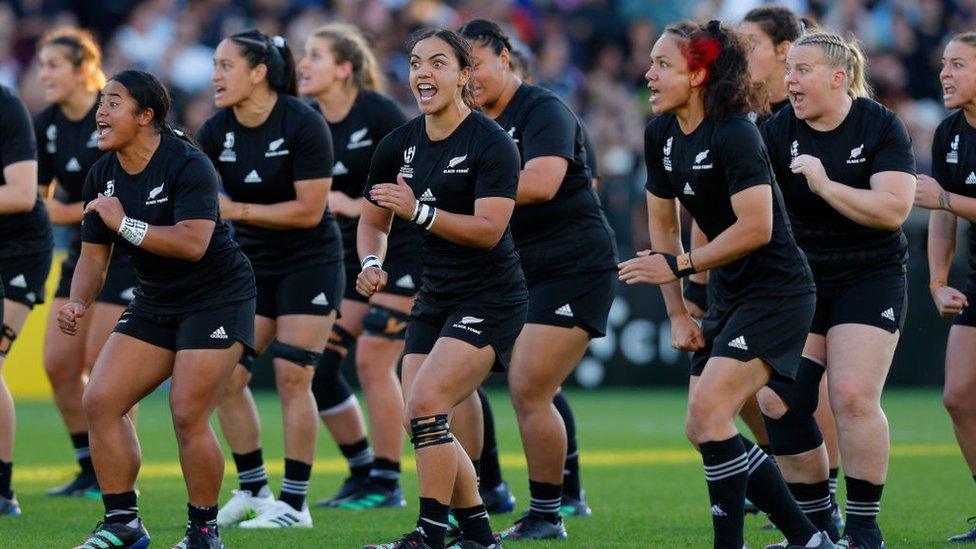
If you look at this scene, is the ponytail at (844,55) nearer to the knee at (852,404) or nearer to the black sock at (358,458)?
the knee at (852,404)

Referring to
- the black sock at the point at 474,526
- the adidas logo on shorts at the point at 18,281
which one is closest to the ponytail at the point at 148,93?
the black sock at the point at 474,526

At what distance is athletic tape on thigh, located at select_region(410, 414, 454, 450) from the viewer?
638cm

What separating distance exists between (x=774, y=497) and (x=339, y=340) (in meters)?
3.84

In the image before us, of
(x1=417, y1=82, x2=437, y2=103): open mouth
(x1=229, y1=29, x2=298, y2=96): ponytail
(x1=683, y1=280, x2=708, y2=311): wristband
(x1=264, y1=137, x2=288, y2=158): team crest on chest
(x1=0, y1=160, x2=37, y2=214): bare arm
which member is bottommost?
(x1=683, y1=280, x2=708, y2=311): wristband

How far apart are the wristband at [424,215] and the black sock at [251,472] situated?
270cm

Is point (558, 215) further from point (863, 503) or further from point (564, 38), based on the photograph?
point (564, 38)

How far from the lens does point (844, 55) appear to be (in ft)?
22.7

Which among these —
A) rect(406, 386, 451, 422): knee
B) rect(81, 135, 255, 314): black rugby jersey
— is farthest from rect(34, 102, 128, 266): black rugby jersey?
rect(406, 386, 451, 422): knee

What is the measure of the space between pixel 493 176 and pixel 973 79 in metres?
2.72

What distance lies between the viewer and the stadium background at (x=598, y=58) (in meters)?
16.7

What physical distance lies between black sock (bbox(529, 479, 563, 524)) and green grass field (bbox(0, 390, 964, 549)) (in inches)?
6.3

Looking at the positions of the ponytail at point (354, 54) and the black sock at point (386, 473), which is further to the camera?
the ponytail at point (354, 54)

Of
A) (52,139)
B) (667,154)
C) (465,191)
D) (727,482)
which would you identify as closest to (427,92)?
(465,191)

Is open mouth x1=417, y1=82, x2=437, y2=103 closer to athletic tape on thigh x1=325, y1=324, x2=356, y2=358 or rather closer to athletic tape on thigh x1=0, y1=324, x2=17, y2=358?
athletic tape on thigh x1=325, y1=324, x2=356, y2=358
